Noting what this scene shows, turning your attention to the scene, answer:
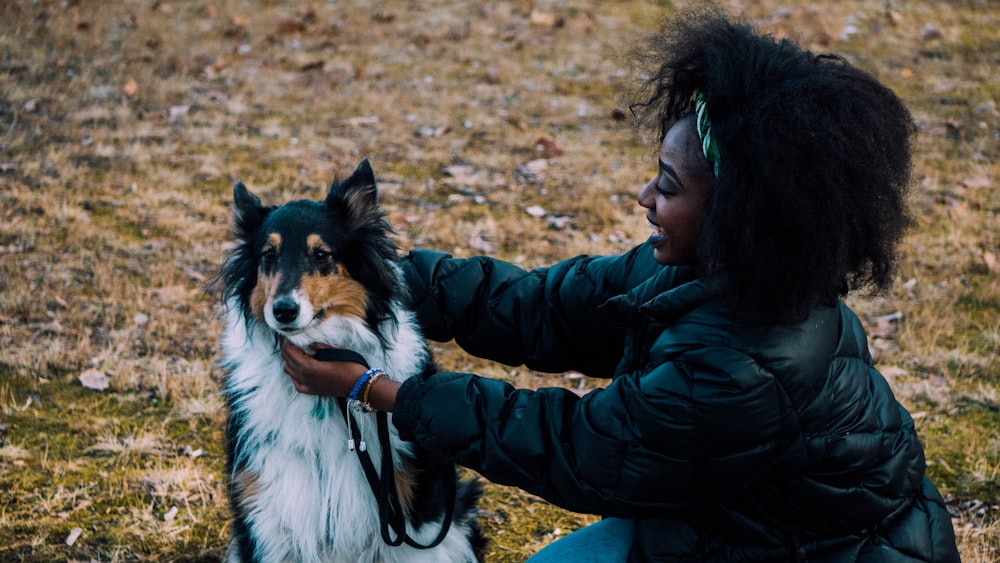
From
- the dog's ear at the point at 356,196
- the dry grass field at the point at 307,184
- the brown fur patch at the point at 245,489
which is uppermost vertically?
the dog's ear at the point at 356,196

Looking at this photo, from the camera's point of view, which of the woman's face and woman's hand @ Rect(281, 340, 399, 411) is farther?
woman's hand @ Rect(281, 340, 399, 411)

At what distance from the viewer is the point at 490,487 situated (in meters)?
4.24

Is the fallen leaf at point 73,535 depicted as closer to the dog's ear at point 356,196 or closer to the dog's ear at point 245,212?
the dog's ear at point 245,212

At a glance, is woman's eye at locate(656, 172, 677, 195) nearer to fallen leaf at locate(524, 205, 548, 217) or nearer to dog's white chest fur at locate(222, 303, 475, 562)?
dog's white chest fur at locate(222, 303, 475, 562)

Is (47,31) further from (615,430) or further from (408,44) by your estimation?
(615,430)

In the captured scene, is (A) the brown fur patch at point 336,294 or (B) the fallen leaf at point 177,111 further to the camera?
(B) the fallen leaf at point 177,111

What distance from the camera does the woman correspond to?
218cm

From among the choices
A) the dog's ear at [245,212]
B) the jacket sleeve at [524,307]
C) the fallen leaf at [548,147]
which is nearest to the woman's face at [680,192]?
the jacket sleeve at [524,307]

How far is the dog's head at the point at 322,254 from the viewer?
2.96 m

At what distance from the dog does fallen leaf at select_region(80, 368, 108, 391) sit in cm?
196

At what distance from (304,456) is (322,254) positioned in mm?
679

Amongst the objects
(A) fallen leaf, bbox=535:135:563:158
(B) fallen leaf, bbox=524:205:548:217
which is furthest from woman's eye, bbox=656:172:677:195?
(A) fallen leaf, bbox=535:135:563:158

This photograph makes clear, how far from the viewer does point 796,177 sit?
2.13 metres

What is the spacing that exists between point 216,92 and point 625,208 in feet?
15.6
